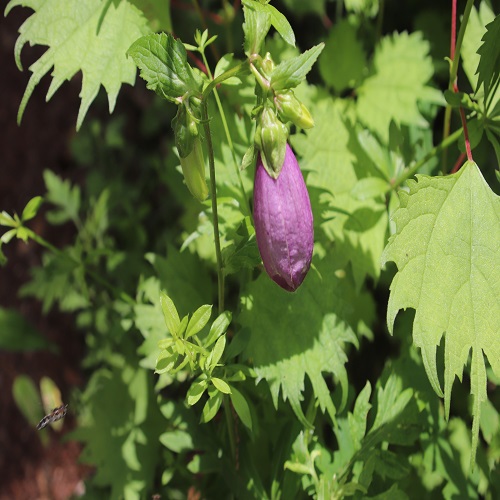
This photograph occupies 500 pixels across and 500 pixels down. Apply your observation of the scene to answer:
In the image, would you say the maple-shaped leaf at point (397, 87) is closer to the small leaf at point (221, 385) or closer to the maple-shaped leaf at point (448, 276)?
the maple-shaped leaf at point (448, 276)

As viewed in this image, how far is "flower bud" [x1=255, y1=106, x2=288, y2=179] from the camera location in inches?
38.6

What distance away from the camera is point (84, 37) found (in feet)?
4.58

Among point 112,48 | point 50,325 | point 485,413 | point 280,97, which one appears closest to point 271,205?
point 280,97

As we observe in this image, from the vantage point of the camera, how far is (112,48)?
139cm

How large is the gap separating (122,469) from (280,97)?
1131mm

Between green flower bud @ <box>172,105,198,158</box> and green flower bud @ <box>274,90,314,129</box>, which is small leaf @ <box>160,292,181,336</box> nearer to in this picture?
green flower bud @ <box>172,105,198,158</box>

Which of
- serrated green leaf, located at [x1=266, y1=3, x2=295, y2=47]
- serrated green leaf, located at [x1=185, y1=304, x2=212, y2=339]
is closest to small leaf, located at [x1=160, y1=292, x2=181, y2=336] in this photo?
serrated green leaf, located at [x1=185, y1=304, x2=212, y2=339]

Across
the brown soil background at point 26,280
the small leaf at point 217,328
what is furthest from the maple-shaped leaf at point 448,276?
the brown soil background at point 26,280

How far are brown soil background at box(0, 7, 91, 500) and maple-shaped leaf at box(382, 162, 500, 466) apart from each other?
1812 mm

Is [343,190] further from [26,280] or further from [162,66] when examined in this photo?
[26,280]

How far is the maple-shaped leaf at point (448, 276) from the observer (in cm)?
111

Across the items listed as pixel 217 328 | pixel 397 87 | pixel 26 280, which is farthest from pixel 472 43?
pixel 26 280

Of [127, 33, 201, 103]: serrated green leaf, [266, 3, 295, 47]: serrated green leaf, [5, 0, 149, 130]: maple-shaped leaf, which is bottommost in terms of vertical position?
[5, 0, 149, 130]: maple-shaped leaf

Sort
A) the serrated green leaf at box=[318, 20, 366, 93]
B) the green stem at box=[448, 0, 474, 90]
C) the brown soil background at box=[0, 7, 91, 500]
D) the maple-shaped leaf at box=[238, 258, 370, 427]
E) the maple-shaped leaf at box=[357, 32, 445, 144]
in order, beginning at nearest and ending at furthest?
the green stem at box=[448, 0, 474, 90] < the maple-shaped leaf at box=[238, 258, 370, 427] < the maple-shaped leaf at box=[357, 32, 445, 144] < the serrated green leaf at box=[318, 20, 366, 93] < the brown soil background at box=[0, 7, 91, 500]
